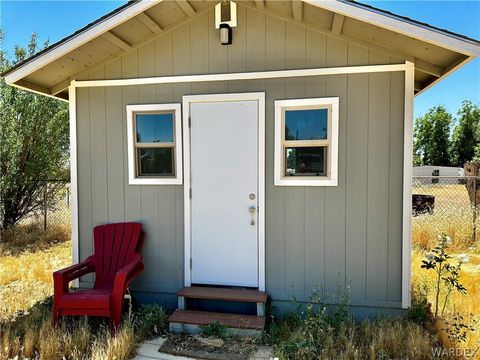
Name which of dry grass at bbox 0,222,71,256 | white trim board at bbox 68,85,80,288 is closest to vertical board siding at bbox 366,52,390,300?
white trim board at bbox 68,85,80,288

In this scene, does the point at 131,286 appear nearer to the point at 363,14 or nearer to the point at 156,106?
the point at 156,106

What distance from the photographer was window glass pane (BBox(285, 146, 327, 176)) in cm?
333

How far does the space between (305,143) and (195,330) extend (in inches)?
88.1

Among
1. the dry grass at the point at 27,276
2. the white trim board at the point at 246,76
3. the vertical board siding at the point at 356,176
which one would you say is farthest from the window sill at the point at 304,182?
the dry grass at the point at 27,276

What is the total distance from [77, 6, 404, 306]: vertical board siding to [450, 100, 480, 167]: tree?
31346 millimetres

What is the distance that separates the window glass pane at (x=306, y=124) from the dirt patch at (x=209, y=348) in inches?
83.5

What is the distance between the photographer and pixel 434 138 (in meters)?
33.0

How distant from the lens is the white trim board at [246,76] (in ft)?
10.5

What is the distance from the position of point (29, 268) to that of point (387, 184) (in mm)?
5291

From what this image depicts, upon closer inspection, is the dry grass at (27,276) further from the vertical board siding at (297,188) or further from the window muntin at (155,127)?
the window muntin at (155,127)

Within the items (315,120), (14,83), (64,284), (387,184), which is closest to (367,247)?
(387,184)

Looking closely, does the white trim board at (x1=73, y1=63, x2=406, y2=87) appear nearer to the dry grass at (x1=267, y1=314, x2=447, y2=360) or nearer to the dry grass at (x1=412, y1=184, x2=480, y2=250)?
the dry grass at (x1=267, y1=314, x2=447, y2=360)

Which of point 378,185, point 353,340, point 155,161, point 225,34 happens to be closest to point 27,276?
point 155,161

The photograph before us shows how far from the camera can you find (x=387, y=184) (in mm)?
3213
